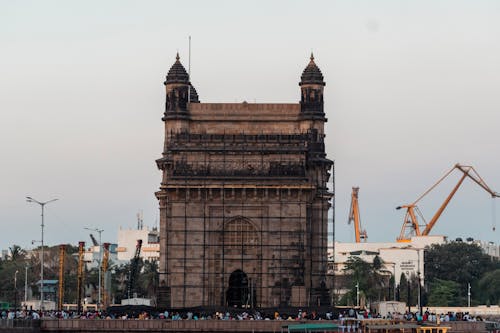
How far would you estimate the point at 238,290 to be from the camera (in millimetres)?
112000

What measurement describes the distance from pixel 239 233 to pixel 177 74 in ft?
53.1

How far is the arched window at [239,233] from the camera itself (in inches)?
4370

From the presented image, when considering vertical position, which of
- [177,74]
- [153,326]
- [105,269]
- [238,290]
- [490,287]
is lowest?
[153,326]

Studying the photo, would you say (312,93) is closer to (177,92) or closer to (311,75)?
(311,75)

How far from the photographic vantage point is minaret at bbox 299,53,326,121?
4579 inches

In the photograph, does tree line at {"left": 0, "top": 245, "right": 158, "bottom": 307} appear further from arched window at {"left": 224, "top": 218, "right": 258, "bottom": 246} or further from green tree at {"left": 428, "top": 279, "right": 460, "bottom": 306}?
arched window at {"left": 224, "top": 218, "right": 258, "bottom": 246}

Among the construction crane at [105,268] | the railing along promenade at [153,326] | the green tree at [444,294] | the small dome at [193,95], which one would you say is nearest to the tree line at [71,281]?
the construction crane at [105,268]

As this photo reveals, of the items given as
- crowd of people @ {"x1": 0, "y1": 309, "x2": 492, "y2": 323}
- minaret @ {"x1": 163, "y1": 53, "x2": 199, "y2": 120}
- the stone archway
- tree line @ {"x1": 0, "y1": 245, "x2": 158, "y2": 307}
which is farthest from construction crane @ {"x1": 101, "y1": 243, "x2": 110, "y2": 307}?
crowd of people @ {"x1": 0, "y1": 309, "x2": 492, "y2": 323}

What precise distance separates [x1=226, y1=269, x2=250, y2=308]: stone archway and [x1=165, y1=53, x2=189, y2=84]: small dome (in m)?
18.2

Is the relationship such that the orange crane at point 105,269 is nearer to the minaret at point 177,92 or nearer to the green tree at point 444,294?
the minaret at point 177,92

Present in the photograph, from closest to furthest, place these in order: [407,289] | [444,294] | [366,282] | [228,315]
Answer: [228,315], [407,289], [444,294], [366,282]

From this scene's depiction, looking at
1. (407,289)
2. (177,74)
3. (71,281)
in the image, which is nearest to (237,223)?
(177,74)

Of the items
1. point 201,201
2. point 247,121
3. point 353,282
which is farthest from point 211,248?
point 353,282

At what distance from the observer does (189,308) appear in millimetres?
107188
